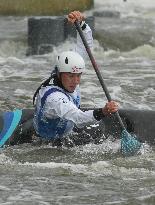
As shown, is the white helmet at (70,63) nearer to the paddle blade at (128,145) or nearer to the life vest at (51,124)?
the life vest at (51,124)

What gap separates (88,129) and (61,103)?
781mm

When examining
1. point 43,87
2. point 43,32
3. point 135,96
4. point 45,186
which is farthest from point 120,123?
point 43,32

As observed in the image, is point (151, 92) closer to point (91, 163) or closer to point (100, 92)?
point (100, 92)

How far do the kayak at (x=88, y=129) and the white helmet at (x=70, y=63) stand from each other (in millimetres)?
764

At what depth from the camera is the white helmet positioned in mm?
7277

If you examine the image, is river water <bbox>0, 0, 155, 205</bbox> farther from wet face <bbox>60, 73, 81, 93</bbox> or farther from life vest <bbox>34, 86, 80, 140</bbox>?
wet face <bbox>60, 73, 81, 93</bbox>

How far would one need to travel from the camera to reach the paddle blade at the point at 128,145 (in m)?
7.51

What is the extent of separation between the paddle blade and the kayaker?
559 millimetres

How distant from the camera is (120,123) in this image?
25.1ft

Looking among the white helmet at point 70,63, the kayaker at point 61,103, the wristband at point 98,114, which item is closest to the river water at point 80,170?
the kayaker at point 61,103

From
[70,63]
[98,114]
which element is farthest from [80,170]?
[70,63]

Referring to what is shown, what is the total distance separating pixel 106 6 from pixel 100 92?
16.2 m

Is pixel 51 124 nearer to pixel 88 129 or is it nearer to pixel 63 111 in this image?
pixel 63 111

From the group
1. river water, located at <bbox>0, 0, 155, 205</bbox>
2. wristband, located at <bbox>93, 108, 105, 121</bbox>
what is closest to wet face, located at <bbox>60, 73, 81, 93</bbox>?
wristband, located at <bbox>93, 108, 105, 121</bbox>
